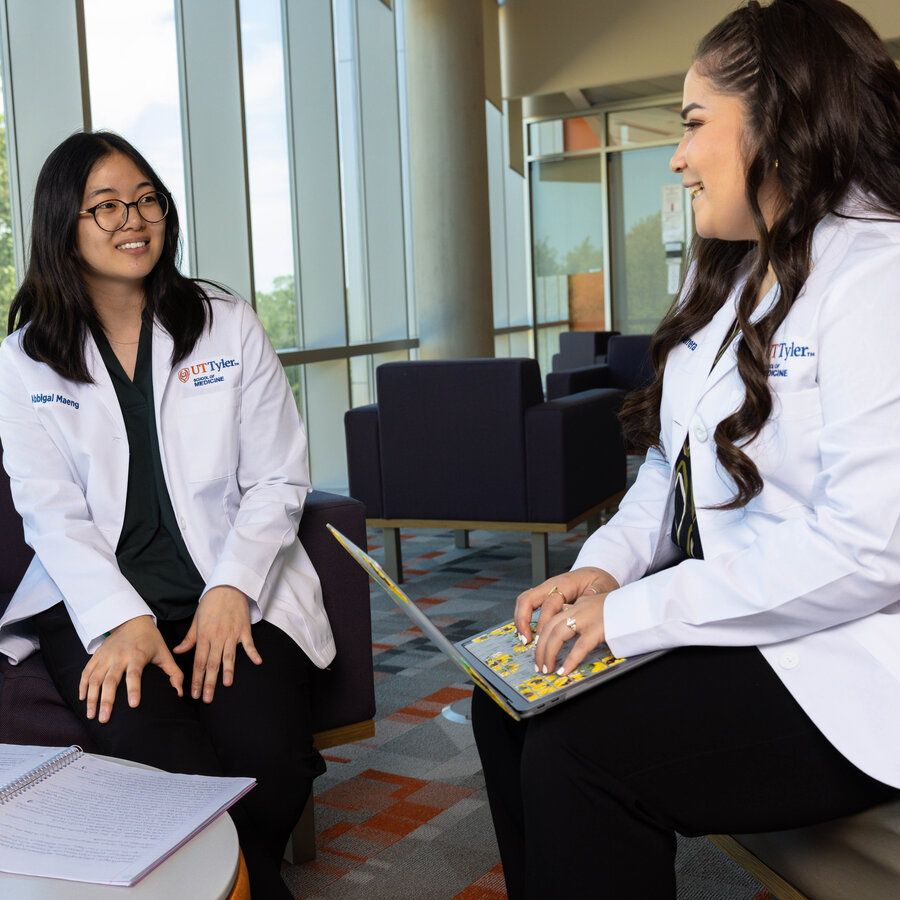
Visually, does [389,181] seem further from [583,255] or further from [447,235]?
[583,255]

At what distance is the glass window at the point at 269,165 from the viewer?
6.40m

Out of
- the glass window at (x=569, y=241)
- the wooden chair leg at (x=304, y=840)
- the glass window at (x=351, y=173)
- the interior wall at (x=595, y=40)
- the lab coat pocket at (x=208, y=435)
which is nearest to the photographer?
the lab coat pocket at (x=208, y=435)

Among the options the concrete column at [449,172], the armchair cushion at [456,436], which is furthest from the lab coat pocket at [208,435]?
the concrete column at [449,172]

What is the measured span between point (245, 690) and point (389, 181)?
22.9 feet

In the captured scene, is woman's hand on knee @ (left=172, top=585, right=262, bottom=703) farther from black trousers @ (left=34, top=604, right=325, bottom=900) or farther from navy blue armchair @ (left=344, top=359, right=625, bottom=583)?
navy blue armchair @ (left=344, top=359, right=625, bottom=583)

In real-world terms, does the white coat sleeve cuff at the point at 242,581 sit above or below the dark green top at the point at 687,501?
below

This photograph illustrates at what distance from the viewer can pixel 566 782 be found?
1159mm

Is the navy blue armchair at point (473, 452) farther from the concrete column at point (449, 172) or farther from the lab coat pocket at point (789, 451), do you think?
the concrete column at point (449, 172)

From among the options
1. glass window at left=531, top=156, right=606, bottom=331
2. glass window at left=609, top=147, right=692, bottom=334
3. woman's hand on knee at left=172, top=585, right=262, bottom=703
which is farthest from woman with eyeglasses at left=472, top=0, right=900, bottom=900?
glass window at left=531, top=156, right=606, bottom=331

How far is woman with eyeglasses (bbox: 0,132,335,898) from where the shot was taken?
64.6 inches

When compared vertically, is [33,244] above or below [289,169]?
below

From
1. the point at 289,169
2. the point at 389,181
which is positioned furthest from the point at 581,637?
the point at 389,181

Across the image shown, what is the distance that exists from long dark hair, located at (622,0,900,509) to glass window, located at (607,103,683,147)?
9.34m

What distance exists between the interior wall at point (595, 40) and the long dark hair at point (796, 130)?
794 cm
